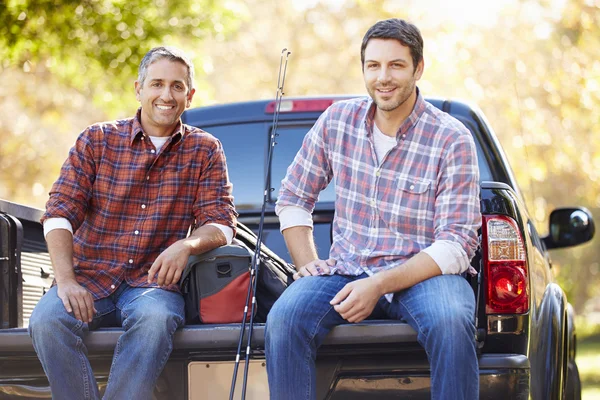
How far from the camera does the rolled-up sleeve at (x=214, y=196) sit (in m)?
4.18

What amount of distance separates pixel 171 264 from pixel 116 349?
40cm

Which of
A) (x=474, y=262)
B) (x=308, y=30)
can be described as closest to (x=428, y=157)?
(x=474, y=262)

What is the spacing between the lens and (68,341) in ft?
12.2

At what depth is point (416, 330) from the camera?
3.59 m

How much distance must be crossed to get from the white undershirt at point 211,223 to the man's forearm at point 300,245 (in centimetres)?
24

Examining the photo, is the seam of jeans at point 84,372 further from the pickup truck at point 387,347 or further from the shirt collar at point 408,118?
the shirt collar at point 408,118

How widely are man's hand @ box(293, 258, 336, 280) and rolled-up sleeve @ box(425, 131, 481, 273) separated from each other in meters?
0.41

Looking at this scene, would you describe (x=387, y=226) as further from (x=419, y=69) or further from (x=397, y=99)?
(x=419, y=69)

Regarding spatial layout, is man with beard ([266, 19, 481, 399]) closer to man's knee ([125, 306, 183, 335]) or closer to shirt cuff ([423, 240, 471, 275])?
shirt cuff ([423, 240, 471, 275])

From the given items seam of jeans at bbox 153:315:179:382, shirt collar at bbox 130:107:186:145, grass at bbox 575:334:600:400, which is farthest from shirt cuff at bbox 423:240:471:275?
grass at bbox 575:334:600:400

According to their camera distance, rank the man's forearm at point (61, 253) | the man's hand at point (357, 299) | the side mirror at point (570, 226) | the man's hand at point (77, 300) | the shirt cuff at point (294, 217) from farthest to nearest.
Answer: the side mirror at point (570, 226)
the shirt cuff at point (294, 217)
the man's forearm at point (61, 253)
the man's hand at point (77, 300)
the man's hand at point (357, 299)

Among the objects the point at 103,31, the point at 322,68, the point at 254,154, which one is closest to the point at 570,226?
the point at 254,154

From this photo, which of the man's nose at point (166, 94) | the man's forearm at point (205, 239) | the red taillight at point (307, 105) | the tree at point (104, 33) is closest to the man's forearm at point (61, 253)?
the man's forearm at point (205, 239)

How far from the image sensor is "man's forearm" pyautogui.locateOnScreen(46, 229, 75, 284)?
396cm
